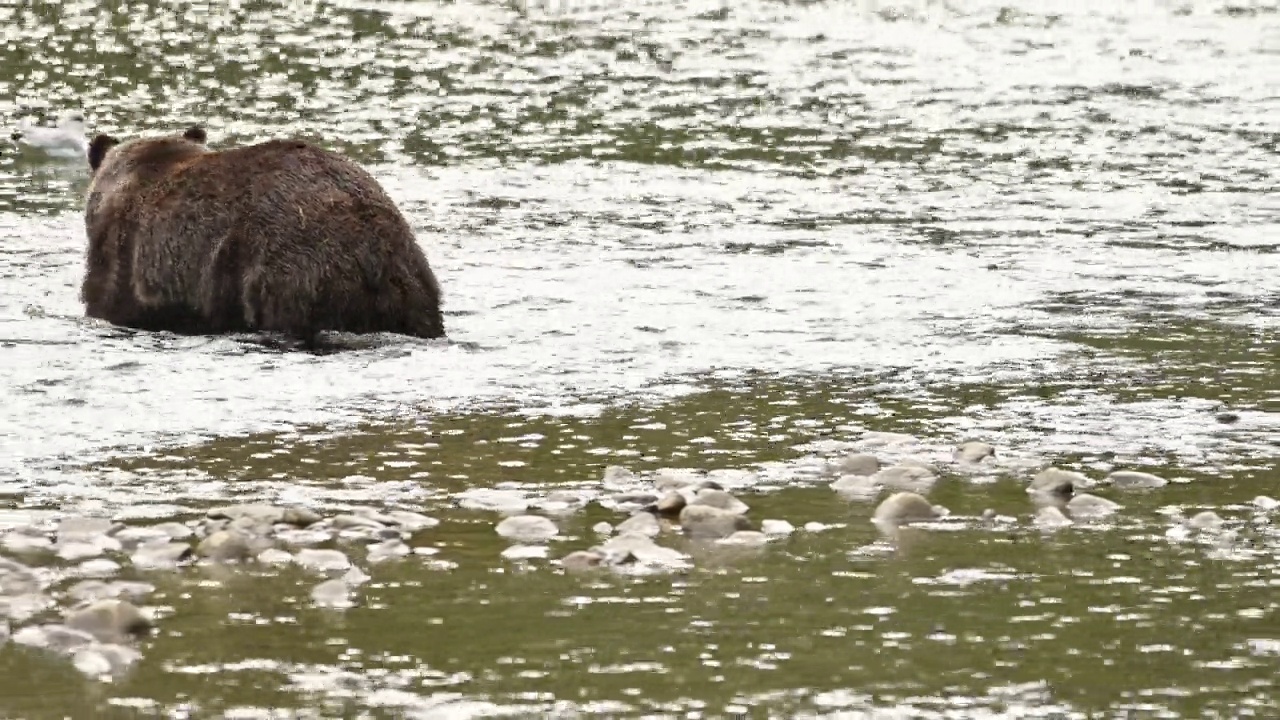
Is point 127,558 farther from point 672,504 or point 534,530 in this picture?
point 672,504

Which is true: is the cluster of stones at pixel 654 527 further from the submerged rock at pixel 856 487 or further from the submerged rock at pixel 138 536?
the submerged rock at pixel 138 536

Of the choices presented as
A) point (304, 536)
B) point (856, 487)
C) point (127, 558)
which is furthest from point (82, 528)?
point (856, 487)

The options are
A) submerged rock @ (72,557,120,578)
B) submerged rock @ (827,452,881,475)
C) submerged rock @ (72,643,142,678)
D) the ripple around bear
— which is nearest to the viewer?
submerged rock @ (72,643,142,678)

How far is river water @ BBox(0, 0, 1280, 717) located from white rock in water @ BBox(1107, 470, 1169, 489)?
9 cm

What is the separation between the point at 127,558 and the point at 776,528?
7.47 feet

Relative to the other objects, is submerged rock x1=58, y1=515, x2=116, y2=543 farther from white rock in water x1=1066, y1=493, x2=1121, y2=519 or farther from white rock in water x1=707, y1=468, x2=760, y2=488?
white rock in water x1=1066, y1=493, x2=1121, y2=519

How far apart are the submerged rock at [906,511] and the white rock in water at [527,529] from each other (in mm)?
1193

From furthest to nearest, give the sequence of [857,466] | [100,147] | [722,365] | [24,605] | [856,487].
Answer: [100,147], [722,365], [857,466], [856,487], [24,605]

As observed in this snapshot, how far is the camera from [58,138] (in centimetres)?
1841

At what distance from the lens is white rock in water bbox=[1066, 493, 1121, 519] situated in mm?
8289

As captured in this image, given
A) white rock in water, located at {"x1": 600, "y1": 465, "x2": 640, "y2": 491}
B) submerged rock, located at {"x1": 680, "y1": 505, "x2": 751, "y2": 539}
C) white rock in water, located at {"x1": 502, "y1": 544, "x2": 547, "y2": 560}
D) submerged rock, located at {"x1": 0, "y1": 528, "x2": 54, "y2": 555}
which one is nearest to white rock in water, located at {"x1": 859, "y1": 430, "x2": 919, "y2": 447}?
white rock in water, located at {"x1": 600, "y1": 465, "x2": 640, "y2": 491}

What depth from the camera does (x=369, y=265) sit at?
11.5m

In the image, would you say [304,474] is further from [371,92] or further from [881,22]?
[881,22]

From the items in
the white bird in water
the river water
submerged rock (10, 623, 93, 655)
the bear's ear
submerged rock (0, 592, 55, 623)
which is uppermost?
the bear's ear
